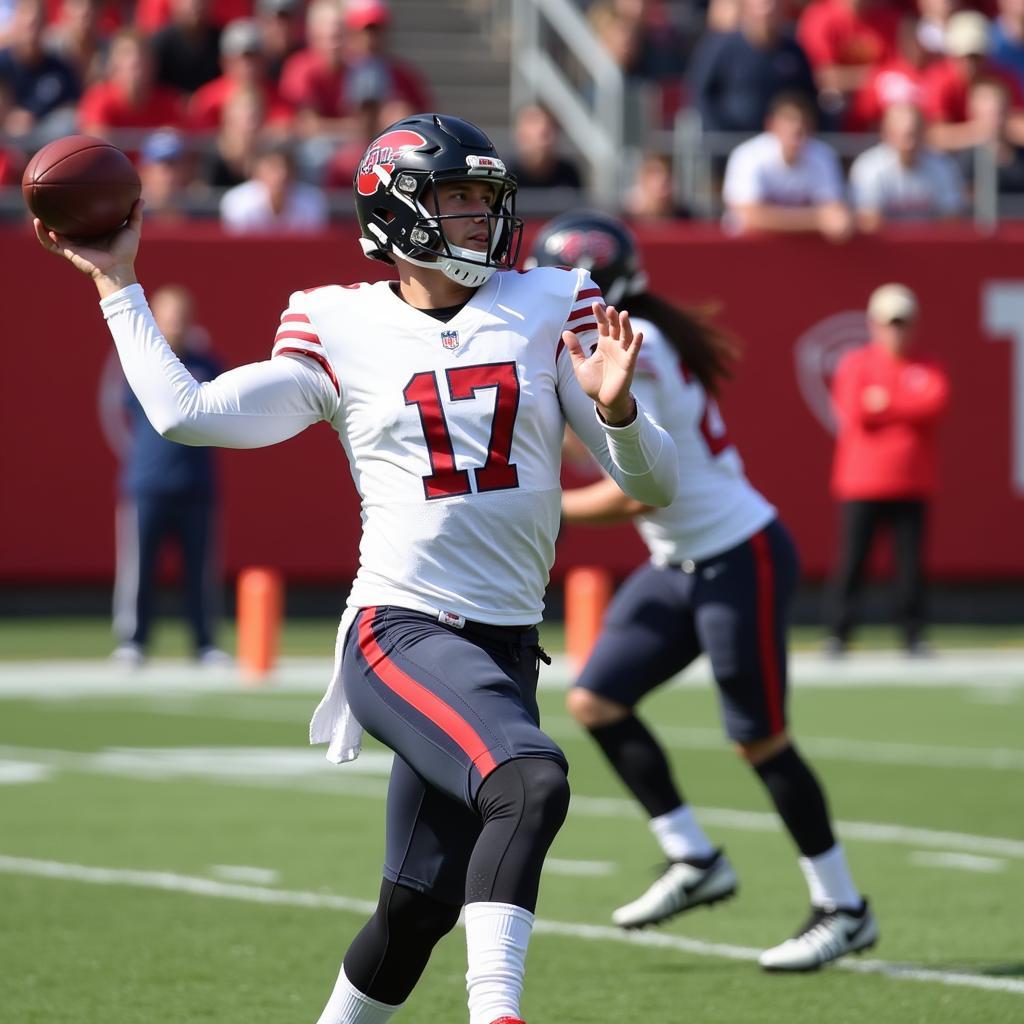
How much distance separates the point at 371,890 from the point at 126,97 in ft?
33.3

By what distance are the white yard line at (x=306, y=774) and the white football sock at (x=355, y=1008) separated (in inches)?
158

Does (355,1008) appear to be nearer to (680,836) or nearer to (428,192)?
(428,192)

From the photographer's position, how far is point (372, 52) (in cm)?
1728

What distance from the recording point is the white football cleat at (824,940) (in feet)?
20.3

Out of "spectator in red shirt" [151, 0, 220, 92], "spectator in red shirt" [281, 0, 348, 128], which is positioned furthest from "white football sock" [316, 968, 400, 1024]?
"spectator in red shirt" [151, 0, 220, 92]

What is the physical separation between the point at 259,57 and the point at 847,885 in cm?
1154

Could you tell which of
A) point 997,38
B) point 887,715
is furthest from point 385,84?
point 887,715

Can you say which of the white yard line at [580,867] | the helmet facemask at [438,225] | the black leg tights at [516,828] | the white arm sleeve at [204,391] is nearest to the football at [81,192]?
the white arm sleeve at [204,391]

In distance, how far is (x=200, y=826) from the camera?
8.63 metres

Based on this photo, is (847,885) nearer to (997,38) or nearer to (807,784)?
(807,784)

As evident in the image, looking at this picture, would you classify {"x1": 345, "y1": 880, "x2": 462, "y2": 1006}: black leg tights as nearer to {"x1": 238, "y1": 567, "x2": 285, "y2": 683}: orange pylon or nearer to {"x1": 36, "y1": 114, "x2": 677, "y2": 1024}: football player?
{"x1": 36, "y1": 114, "x2": 677, "y2": 1024}: football player

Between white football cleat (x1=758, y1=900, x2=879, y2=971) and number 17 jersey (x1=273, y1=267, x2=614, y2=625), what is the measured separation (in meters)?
1.95

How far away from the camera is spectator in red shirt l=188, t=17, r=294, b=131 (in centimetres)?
1636

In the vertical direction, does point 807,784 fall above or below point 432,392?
below
